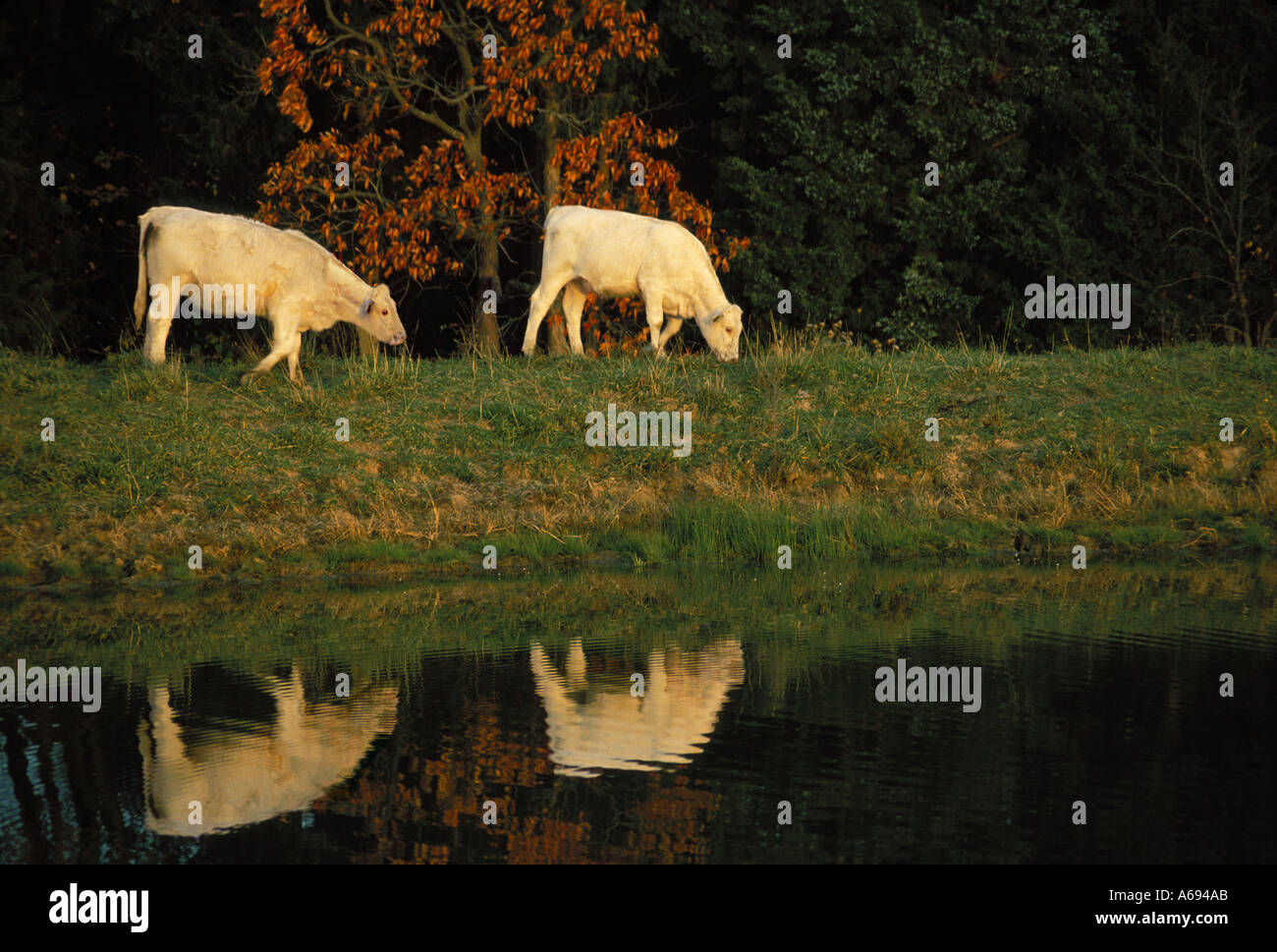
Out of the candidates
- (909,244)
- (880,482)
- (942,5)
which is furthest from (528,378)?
(942,5)

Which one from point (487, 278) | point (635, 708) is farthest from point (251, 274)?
point (635, 708)

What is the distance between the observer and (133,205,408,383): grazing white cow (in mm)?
17688

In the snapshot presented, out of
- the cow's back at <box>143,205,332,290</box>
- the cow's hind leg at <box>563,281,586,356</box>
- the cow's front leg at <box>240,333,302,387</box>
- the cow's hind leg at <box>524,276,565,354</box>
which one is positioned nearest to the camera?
the cow's back at <box>143,205,332,290</box>

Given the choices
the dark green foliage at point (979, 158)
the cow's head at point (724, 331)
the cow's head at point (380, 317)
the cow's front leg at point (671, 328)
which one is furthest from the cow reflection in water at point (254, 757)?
the dark green foliage at point (979, 158)

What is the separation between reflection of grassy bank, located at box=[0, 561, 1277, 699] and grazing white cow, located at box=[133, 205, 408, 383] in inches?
216

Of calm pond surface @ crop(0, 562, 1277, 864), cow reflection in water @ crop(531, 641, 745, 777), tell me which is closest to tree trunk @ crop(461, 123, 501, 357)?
calm pond surface @ crop(0, 562, 1277, 864)

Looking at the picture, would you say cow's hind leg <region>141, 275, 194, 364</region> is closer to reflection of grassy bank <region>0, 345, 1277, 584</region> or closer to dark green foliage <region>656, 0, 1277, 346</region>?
reflection of grassy bank <region>0, 345, 1277, 584</region>

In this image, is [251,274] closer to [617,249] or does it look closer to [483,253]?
[617,249]

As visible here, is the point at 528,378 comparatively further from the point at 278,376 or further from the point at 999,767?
the point at 999,767

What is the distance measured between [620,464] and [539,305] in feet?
15.1

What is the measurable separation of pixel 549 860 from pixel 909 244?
23.0 m

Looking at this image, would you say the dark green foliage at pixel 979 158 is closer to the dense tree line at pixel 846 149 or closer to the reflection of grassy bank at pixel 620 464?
the dense tree line at pixel 846 149

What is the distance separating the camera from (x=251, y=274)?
17.9 metres

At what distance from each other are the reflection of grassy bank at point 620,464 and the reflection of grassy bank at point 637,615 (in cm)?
94
